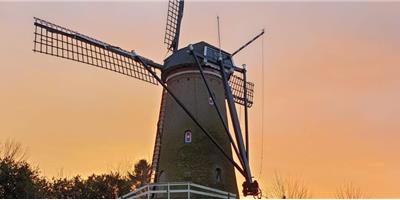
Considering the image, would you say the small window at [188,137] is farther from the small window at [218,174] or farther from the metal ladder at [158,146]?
the metal ladder at [158,146]

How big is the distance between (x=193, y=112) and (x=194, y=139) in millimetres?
903

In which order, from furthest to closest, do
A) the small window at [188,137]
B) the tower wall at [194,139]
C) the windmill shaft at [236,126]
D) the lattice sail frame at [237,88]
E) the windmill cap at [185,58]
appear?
the lattice sail frame at [237,88]
the windmill cap at [185,58]
the small window at [188,137]
the tower wall at [194,139]
the windmill shaft at [236,126]

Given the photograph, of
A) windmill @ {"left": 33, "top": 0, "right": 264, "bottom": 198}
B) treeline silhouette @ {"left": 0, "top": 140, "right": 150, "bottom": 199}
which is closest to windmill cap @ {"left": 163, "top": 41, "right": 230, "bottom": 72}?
windmill @ {"left": 33, "top": 0, "right": 264, "bottom": 198}

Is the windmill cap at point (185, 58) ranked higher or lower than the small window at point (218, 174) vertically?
higher

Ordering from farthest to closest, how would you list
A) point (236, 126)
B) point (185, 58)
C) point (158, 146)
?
point (158, 146)
point (185, 58)
point (236, 126)

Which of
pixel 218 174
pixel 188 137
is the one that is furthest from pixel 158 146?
pixel 218 174

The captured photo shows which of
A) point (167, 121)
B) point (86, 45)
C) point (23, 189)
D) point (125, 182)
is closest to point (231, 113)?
point (167, 121)

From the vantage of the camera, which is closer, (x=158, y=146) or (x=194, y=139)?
(x=194, y=139)

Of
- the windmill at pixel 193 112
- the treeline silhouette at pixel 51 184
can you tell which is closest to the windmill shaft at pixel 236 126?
the windmill at pixel 193 112

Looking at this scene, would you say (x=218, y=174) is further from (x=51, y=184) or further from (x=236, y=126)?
(x=51, y=184)

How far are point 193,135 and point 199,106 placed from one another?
3.31 ft

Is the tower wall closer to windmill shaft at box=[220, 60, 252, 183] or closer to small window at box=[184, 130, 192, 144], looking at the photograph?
small window at box=[184, 130, 192, 144]

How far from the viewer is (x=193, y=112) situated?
1549 centimetres

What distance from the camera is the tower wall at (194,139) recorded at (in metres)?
14.9
